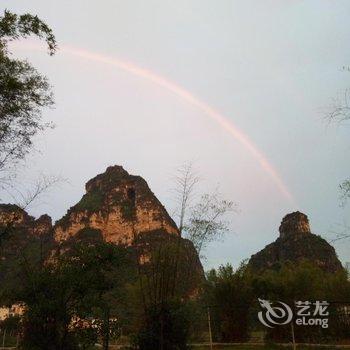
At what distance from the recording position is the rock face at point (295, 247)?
7562cm

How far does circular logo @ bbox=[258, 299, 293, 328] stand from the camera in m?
14.3

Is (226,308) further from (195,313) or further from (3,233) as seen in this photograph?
(3,233)

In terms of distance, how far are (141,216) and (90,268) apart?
101705mm

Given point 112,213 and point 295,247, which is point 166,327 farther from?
point 112,213

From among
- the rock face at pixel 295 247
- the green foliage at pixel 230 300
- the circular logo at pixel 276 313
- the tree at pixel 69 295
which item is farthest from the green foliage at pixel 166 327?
the rock face at pixel 295 247

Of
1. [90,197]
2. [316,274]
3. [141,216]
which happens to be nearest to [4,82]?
[316,274]

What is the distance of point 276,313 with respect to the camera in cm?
1500

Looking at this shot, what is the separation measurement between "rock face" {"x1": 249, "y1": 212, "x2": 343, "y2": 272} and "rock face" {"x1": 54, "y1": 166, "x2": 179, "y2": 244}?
25.8m

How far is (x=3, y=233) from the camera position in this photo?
9383 millimetres

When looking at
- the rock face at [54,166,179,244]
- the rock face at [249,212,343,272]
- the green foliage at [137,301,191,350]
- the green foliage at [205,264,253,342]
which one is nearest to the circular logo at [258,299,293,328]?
the green foliage at [205,264,253,342]

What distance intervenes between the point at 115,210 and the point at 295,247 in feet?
164

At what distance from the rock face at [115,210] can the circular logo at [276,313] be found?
87.9 meters

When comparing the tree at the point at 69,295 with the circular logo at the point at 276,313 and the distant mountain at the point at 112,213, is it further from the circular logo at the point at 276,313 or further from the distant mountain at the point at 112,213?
the distant mountain at the point at 112,213

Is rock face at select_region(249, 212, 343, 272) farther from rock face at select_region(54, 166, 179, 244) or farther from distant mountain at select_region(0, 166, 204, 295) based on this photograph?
rock face at select_region(54, 166, 179, 244)
